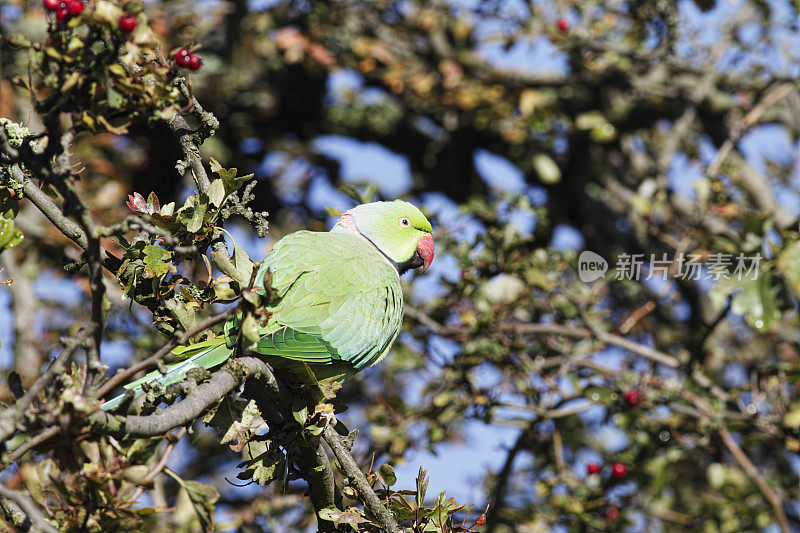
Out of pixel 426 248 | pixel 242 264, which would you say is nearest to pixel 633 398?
pixel 426 248

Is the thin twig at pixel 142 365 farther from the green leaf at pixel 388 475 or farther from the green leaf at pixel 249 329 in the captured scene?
the green leaf at pixel 388 475

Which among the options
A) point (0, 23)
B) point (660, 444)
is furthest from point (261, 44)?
point (660, 444)

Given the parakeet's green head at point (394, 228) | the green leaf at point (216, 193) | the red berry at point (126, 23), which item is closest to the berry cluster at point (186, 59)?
the red berry at point (126, 23)

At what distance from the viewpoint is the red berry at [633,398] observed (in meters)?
3.31

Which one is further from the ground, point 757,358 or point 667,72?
point 667,72

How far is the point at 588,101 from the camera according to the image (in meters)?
5.17

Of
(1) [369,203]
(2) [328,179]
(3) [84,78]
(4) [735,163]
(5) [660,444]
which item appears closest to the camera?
(3) [84,78]

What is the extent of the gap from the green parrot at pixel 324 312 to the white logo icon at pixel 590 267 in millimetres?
1535

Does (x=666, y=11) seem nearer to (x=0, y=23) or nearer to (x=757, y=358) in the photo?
(x=757, y=358)

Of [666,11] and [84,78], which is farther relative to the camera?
[666,11]

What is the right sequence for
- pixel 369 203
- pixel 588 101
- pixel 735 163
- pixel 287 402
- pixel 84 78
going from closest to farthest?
pixel 84 78 < pixel 287 402 < pixel 369 203 < pixel 735 163 < pixel 588 101

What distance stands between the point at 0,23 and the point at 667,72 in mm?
4712

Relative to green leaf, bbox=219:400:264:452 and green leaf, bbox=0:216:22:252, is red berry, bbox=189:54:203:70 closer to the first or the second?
green leaf, bbox=0:216:22:252

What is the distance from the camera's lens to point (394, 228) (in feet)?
9.62
